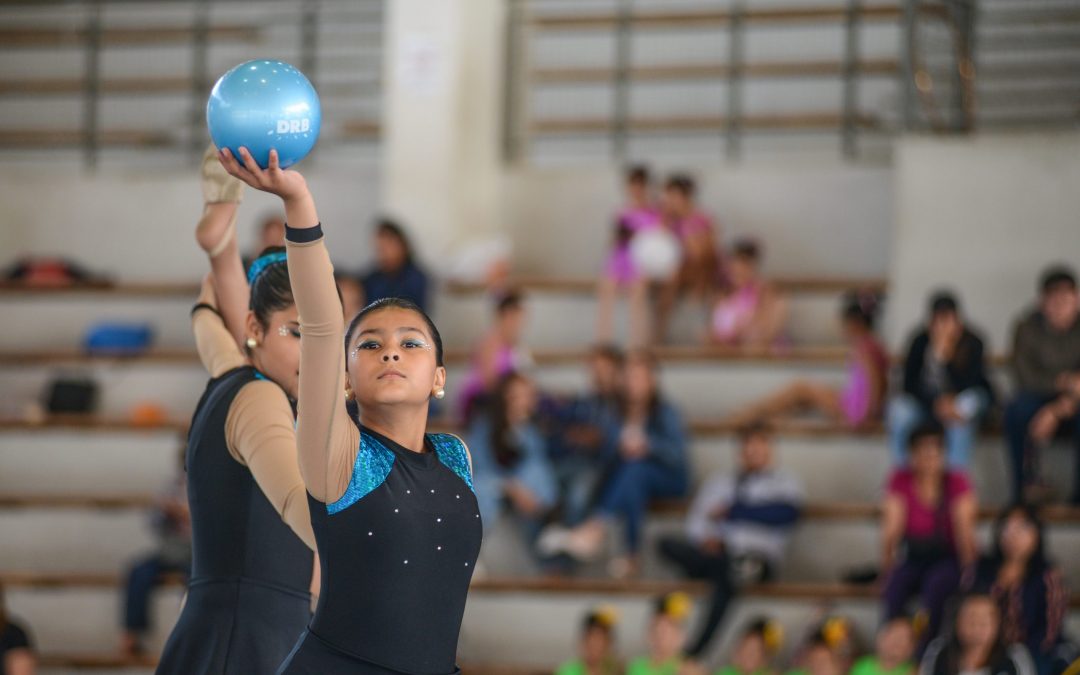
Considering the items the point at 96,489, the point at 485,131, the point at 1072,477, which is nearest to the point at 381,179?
the point at 485,131

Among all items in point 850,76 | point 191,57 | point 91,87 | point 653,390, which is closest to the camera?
point 653,390

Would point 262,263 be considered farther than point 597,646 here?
No

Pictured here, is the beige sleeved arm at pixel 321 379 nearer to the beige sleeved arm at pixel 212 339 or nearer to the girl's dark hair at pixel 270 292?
the girl's dark hair at pixel 270 292

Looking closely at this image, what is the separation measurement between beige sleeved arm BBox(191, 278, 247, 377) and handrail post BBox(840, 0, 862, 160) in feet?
22.5

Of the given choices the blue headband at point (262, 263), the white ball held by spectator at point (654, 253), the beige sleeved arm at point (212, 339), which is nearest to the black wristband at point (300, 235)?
the blue headband at point (262, 263)

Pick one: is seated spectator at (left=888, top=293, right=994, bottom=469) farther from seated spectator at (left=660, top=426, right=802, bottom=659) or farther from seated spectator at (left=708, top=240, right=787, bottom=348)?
seated spectator at (left=708, top=240, right=787, bottom=348)

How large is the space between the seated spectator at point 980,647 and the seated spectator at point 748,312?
8.63ft

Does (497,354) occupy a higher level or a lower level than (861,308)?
lower

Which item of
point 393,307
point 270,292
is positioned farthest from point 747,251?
point 393,307

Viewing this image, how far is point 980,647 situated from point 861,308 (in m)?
2.33

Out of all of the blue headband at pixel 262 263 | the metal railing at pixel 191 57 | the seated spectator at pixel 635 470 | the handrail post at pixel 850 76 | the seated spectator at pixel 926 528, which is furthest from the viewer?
the metal railing at pixel 191 57

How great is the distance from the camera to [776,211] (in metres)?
9.72

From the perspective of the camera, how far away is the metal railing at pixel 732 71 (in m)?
9.36

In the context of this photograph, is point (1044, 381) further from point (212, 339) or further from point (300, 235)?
point (300, 235)
